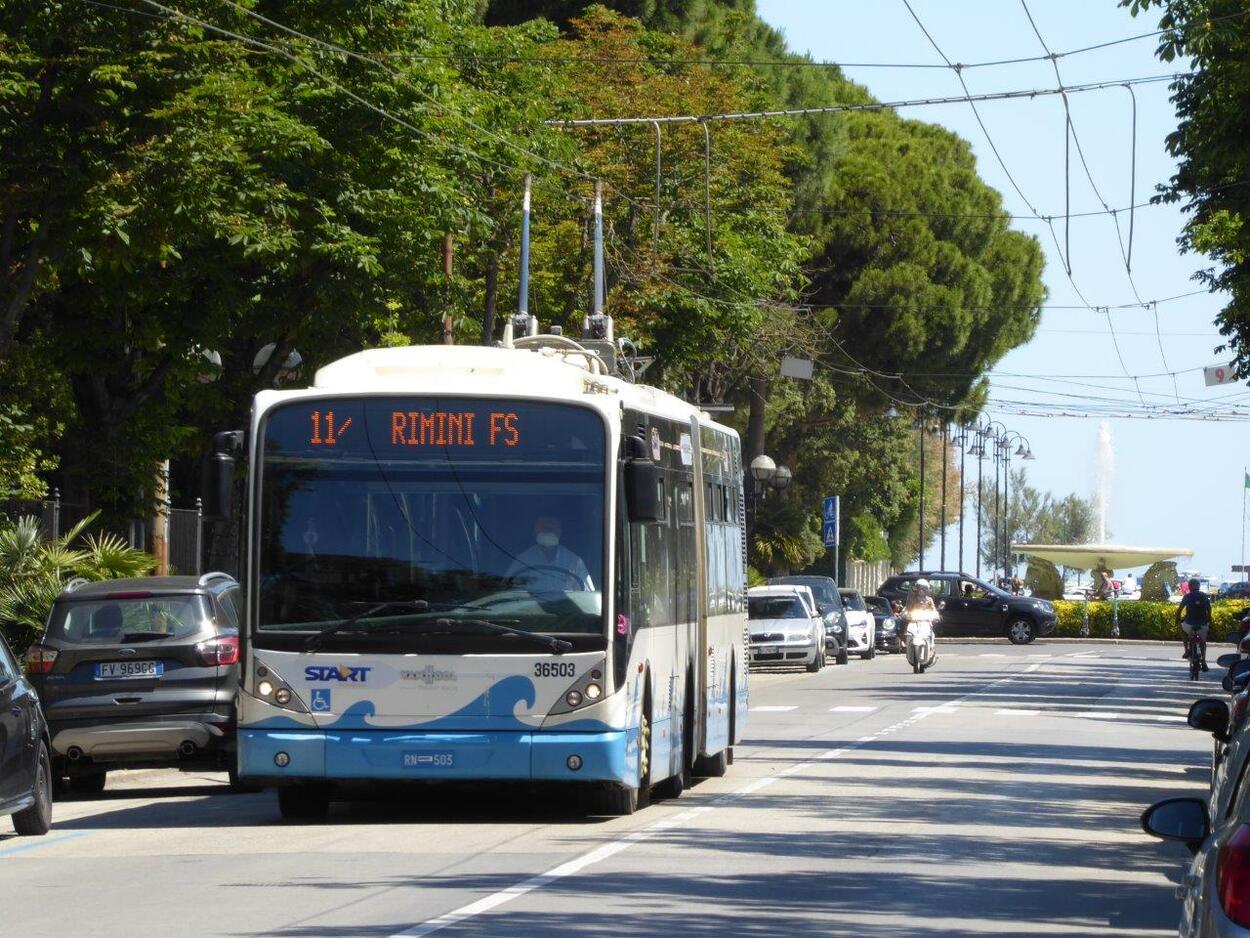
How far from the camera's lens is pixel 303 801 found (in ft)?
54.0

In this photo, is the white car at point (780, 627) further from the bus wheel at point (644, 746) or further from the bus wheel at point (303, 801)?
the bus wheel at point (303, 801)

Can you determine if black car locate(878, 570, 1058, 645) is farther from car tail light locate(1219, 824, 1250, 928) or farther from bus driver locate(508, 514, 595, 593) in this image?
car tail light locate(1219, 824, 1250, 928)

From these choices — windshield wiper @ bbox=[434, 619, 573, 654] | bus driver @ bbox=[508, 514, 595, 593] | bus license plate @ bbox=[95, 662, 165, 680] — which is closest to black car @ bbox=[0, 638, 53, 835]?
bus license plate @ bbox=[95, 662, 165, 680]

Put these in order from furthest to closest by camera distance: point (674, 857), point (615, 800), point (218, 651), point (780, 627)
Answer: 1. point (780, 627)
2. point (218, 651)
3. point (615, 800)
4. point (674, 857)

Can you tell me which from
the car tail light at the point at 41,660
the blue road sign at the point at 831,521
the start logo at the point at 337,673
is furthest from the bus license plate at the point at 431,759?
the blue road sign at the point at 831,521

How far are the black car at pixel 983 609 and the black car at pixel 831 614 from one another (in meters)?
15.5

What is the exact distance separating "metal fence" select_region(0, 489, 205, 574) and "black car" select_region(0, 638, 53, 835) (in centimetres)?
997

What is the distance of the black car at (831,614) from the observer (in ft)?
175

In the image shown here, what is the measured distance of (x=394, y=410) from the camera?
1597 cm

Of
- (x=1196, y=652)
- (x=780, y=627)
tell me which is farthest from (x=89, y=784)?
(x=1196, y=652)

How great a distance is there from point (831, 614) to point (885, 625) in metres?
9.46

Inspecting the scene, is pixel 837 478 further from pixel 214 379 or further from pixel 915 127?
pixel 214 379

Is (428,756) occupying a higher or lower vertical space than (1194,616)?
lower

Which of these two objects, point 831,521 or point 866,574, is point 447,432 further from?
point 866,574
